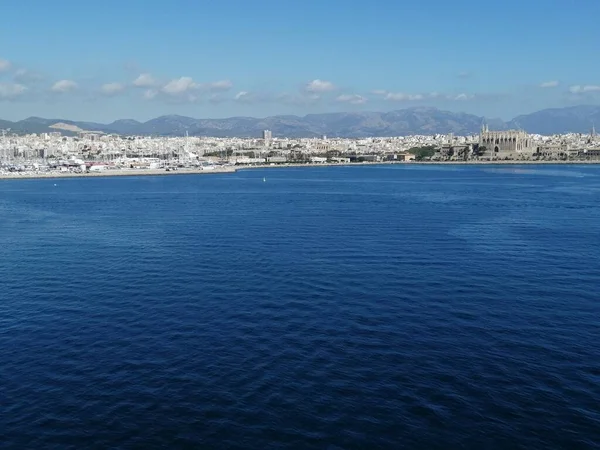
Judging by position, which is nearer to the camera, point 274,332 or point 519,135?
point 274,332

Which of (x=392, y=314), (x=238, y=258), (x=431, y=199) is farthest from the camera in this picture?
(x=431, y=199)

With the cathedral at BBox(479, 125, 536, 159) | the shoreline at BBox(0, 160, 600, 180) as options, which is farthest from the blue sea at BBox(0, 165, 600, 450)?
the cathedral at BBox(479, 125, 536, 159)

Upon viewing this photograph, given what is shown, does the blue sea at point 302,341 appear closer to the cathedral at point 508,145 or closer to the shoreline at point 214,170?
the shoreline at point 214,170

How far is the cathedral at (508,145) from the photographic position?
104 meters

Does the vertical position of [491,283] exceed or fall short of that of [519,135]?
it falls short

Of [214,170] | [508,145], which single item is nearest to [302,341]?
[214,170]

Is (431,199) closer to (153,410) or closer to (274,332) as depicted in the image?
(274,332)

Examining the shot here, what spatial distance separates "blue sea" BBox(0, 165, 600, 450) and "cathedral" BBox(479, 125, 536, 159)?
8827 cm

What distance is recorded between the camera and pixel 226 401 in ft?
26.1

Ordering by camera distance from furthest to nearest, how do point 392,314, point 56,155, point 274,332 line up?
point 56,155 < point 392,314 < point 274,332

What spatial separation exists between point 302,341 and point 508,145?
345 feet

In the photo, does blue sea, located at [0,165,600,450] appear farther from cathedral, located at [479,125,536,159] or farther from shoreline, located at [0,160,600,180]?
cathedral, located at [479,125,536,159]

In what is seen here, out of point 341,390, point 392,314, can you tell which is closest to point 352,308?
point 392,314

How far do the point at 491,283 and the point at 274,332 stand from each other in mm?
6106
